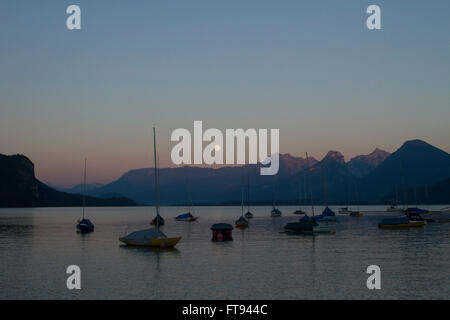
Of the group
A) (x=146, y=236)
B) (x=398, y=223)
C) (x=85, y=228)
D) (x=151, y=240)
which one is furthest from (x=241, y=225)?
(x=151, y=240)

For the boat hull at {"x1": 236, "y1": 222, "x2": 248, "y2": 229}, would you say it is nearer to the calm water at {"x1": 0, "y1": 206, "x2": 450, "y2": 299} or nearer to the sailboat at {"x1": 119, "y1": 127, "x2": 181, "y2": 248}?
the calm water at {"x1": 0, "y1": 206, "x2": 450, "y2": 299}

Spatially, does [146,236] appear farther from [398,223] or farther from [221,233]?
[398,223]

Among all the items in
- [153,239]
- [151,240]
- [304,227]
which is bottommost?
[304,227]

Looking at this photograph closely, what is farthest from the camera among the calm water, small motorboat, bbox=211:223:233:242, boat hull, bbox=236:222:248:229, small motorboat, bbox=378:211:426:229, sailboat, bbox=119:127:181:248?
boat hull, bbox=236:222:248:229

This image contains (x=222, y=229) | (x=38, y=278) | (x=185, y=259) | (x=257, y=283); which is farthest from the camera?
(x=222, y=229)

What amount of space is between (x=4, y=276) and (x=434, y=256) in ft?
148

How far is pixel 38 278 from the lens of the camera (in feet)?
131

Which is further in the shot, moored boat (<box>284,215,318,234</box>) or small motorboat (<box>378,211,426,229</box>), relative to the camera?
small motorboat (<box>378,211,426,229</box>)

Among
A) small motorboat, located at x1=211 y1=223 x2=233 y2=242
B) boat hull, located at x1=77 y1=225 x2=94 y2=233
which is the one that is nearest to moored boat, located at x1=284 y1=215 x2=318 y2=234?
small motorboat, located at x1=211 y1=223 x2=233 y2=242

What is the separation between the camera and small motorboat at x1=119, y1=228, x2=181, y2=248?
6334 centimetres

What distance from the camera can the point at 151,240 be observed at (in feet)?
211

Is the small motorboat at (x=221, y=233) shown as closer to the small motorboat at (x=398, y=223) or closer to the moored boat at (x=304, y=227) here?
the moored boat at (x=304, y=227)

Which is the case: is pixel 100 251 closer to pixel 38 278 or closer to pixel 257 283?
pixel 38 278
